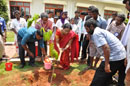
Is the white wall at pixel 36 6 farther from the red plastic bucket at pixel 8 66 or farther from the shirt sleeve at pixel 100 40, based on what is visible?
the shirt sleeve at pixel 100 40

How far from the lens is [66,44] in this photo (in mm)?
3826

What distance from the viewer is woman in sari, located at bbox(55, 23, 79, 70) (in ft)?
12.2

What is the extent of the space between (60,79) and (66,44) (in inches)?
40.4

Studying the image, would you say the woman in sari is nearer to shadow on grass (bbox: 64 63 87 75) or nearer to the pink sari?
the pink sari

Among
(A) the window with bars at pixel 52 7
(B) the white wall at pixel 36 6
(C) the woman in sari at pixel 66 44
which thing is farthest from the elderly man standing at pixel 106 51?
(A) the window with bars at pixel 52 7

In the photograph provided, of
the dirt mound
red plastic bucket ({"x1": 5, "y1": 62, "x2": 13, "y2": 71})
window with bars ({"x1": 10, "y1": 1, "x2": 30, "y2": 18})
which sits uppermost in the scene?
window with bars ({"x1": 10, "y1": 1, "x2": 30, "y2": 18})

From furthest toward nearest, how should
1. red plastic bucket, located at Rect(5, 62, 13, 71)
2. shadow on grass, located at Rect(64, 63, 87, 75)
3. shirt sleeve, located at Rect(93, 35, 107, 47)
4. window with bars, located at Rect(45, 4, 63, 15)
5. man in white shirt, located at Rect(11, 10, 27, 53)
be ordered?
window with bars, located at Rect(45, 4, 63, 15) < man in white shirt, located at Rect(11, 10, 27, 53) < shadow on grass, located at Rect(64, 63, 87, 75) < red plastic bucket, located at Rect(5, 62, 13, 71) < shirt sleeve, located at Rect(93, 35, 107, 47)

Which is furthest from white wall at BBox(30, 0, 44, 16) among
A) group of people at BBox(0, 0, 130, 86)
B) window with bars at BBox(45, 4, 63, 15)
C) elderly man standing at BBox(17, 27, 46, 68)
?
elderly man standing at BBox(17, 27, 46, 68)

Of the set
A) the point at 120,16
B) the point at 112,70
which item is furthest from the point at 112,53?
the point at 120,16

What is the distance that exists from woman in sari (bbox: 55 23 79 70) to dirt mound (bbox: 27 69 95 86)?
0.43m

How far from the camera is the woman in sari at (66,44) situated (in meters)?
3.73

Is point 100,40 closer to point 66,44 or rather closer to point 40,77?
point 66,44

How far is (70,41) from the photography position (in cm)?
382

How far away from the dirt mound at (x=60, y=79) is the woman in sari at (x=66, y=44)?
0.43m
